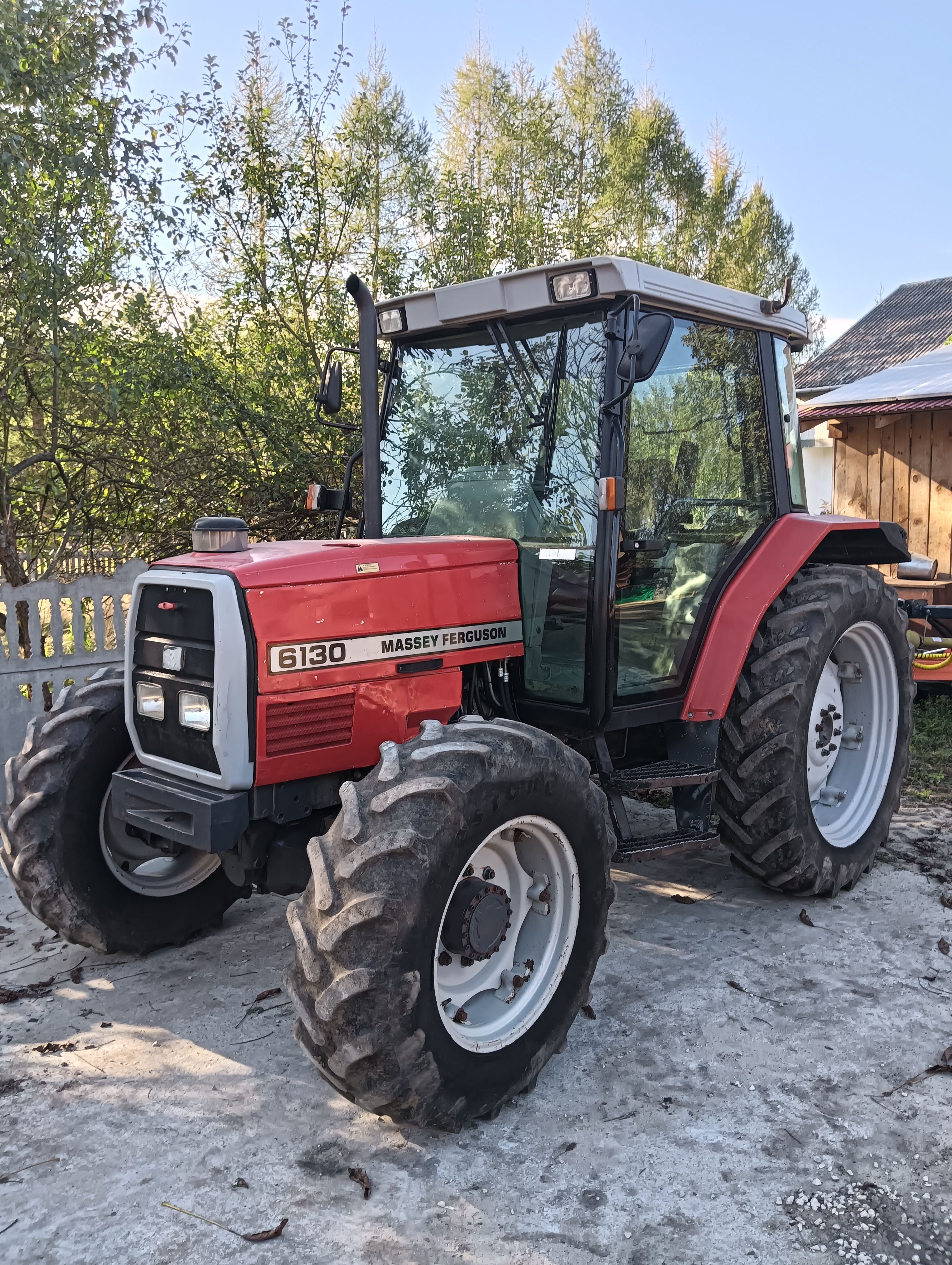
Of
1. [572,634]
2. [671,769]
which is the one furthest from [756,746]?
[572,634]

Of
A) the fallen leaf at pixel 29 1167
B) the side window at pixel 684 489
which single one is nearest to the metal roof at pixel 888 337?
the side window at pixel 684 489

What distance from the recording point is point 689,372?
3854 millimetres

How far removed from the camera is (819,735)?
4.38 m

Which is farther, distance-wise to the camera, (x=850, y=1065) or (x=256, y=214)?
(x=256, y=214)

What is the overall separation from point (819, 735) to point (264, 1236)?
3028mm

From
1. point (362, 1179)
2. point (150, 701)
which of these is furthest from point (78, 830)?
point (362, 1179)

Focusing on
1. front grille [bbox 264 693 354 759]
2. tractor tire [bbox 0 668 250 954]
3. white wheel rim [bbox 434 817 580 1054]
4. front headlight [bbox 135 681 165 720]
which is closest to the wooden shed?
white wheel rim [bbox 434 817 580 1054]

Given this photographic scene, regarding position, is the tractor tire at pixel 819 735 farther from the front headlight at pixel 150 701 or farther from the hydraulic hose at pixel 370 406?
the front headlight at pixel 150 701

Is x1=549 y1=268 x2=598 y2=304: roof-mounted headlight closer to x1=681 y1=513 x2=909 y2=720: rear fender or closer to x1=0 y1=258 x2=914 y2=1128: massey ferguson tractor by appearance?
x1=0 y1=258 x2=914 y2=1128: massey ferguson tractor

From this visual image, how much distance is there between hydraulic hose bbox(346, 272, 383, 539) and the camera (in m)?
3.36

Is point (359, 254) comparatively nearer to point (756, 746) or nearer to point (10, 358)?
point (10, 358)

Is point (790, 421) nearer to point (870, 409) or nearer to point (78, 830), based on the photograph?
point (78, 830)

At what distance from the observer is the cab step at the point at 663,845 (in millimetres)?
3469

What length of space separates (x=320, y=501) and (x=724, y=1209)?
2.82 meters
